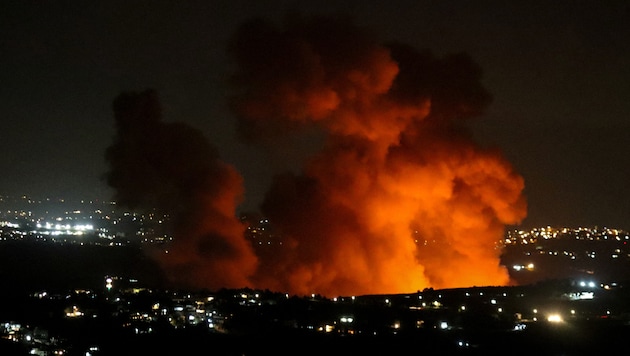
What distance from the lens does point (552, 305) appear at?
47.1 meters

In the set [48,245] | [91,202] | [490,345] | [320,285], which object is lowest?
[490,345]

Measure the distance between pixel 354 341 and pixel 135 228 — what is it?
59.2m

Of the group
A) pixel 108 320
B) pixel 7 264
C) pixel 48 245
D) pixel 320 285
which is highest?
pixel 48 245

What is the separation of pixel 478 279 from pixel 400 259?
19.8 feet

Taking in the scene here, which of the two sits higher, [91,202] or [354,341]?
[91,202]

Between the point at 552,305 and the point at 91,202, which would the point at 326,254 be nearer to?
the point at 552,305

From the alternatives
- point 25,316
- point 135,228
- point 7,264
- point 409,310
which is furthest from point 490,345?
point 135,228

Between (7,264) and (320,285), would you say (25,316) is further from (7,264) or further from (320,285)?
(7,264)

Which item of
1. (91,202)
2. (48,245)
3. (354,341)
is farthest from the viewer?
(91,202)

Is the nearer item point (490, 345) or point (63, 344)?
point (490, 345)

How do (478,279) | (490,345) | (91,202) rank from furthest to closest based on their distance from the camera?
(91,202), (478,279), (490,345)

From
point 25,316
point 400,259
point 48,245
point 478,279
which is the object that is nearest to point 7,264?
point 48,245

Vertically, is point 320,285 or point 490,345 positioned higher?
point 320,285

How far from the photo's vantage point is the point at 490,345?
37031mm
